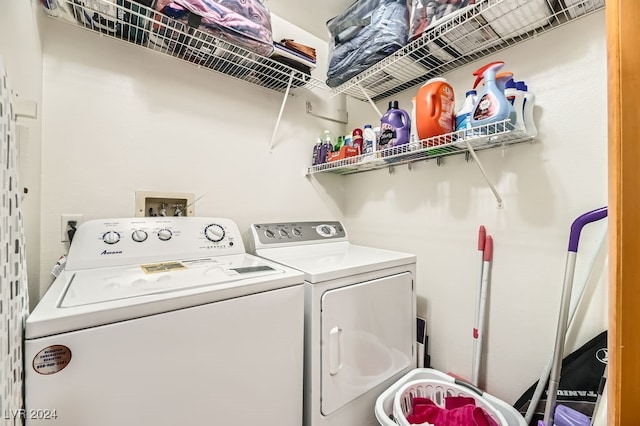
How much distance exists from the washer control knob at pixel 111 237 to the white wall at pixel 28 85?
227 mm

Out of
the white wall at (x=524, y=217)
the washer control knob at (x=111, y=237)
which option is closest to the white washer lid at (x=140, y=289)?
the washer control knob at (x=111, y=237)

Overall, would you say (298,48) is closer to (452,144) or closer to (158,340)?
(452,144)

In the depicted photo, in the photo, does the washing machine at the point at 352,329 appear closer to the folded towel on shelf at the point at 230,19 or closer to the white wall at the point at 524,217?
the white wall at the point at 524,217

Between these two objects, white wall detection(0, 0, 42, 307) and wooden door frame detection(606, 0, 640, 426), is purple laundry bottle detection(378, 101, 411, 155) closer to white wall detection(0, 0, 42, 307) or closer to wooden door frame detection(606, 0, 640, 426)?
wooden door frame detection(606, 0, 640, 426)

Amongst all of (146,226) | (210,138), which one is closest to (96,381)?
(146,226)

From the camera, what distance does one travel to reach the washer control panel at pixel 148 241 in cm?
115

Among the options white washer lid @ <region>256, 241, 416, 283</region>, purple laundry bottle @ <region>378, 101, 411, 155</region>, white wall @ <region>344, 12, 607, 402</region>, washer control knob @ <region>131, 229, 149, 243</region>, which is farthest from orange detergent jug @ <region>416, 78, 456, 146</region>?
washer control knob @ <region>131, 229, 149, 243</region>

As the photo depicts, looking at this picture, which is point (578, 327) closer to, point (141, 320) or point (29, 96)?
point (141, 320)

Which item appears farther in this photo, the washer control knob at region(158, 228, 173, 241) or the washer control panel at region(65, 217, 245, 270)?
the washer control knob at region(158, 228, 173, 241)

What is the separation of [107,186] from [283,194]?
1020mm

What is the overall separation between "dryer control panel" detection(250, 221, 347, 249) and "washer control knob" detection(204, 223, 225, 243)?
190mm

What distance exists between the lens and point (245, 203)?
5.89 ft

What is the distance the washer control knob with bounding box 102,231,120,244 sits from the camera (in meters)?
1.19

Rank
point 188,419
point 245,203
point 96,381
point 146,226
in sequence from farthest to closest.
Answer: point 245,203
point 146,226
point 188,419
point 96,381
